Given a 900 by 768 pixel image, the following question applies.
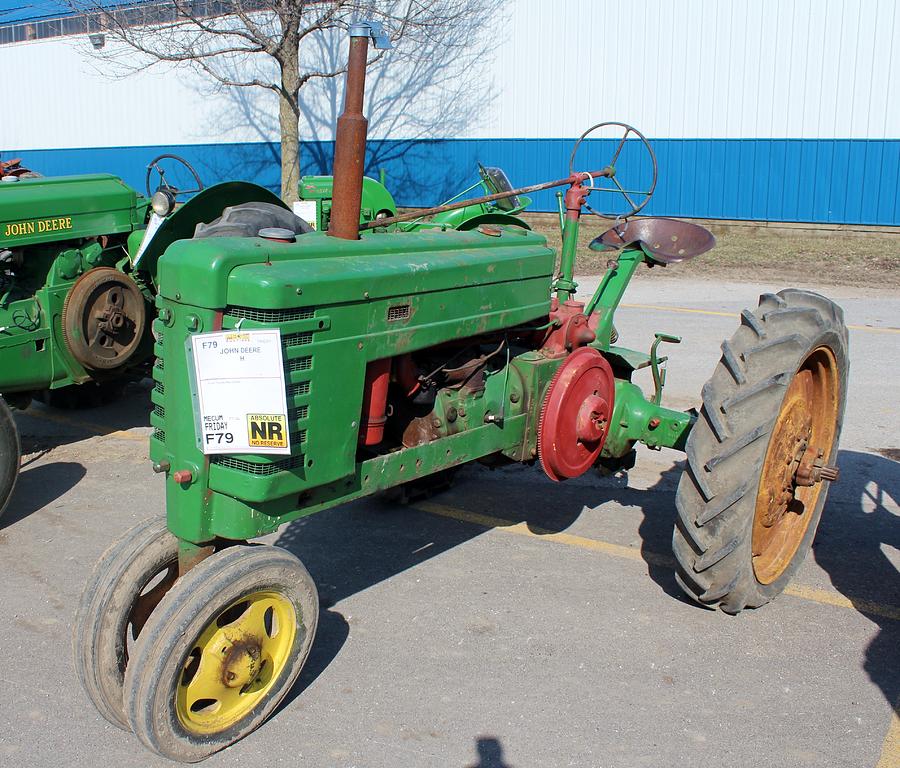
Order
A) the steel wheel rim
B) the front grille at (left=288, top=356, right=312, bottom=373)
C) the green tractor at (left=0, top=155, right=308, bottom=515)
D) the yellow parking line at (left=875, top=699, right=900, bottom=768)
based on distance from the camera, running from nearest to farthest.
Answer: the front grille at (left=288, top=356, right=312, bottom=373) < the yellow parking line at (left=875, top=699, right=900, bottom=768) < the steel wheel rim < the green tractor at (left=0, top=155, right=308, bottom=515)

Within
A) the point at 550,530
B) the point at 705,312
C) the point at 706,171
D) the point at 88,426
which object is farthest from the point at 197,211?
the point at 706,171

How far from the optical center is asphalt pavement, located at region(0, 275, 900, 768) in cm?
289

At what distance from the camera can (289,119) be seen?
1648 cm

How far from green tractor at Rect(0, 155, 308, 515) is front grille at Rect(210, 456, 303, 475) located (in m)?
2.63

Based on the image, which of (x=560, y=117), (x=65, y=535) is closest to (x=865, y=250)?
(x=560, y=117)

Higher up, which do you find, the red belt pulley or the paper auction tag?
the paper auction tag

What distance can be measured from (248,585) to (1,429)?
2.26 m

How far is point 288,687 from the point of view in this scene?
296cm

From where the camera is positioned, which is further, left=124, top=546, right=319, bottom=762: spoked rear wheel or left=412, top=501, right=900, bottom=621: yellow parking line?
Answer: left=412, top=501, right=900, bottom=621: yellow parking line

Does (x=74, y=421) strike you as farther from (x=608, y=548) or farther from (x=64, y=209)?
(x=608, y=548)

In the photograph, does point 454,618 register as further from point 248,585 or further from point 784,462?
point 784,462

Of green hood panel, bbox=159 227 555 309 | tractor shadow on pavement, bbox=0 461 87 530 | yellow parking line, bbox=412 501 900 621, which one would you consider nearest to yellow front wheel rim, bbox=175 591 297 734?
green hood panel, bbox=159 227 555 309

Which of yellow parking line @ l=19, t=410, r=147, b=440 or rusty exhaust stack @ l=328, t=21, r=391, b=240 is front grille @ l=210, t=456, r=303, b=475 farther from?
yellow parking line @ l=19, t=410, r=147, b=440

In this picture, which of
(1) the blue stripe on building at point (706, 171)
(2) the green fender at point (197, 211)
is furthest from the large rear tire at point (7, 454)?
(1) the blue stripe on building at point (706, 171)
